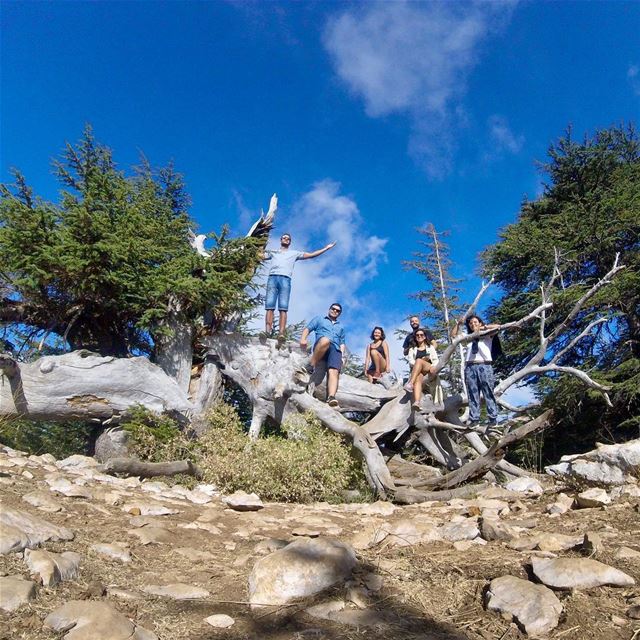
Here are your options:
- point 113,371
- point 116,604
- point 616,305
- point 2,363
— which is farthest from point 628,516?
point 616,305

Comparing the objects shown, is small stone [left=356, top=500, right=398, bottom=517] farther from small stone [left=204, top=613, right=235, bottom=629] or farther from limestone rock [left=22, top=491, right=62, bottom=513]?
small stone [left=204, top=613, right=235, bottom=629]

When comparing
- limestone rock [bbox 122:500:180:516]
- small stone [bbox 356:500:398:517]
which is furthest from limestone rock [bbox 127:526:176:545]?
small stone [bbox 356:500:398:517]

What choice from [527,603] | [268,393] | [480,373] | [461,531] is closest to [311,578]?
[527,603]

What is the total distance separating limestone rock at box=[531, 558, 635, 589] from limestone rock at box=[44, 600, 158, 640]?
2.08 meters

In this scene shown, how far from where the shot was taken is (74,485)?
565cm

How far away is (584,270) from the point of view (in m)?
14.5

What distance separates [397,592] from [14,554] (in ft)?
7.26

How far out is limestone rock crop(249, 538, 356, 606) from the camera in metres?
2.92

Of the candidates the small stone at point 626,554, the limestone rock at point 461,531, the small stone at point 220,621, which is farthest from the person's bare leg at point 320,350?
the small stone at point 220,621

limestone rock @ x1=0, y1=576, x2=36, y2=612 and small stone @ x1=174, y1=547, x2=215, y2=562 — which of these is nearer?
limestone rock @ x1=0, y1=576, x2=36, y2=612

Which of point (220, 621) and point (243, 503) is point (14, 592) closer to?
point (220, 621)

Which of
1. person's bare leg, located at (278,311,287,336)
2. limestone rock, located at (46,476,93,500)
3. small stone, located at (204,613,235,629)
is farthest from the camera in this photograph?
person's bare leg, located at (278,311,287,336)

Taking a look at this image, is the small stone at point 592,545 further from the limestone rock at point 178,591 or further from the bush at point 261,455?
the bush at point 261,455

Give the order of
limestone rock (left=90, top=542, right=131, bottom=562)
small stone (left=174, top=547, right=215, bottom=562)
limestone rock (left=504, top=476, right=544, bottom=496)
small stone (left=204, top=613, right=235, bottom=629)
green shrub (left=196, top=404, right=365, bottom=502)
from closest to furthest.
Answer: small stone (left=204, top=613, right=235, bottom=629)
limestone rock (left=90, top=542, right=131, bottom=562)
small stone (left=174, top=547, right=215, bottom=562)
limestone rock (left=504, top=476, right=544, bottom=496)
green shrub (left=196, top=404, right=365, bottom=502)
